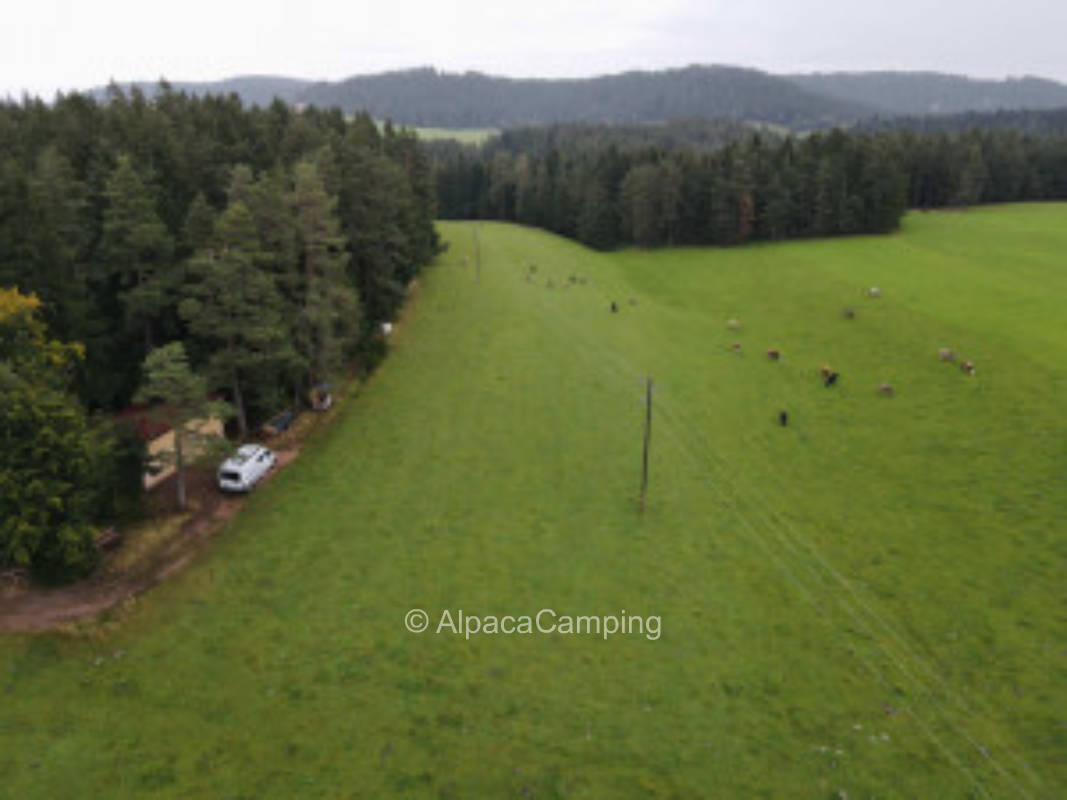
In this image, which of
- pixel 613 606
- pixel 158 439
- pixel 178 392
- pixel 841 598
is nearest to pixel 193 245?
pixel 158 439

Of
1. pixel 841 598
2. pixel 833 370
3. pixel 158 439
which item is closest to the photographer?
pixel 841 598

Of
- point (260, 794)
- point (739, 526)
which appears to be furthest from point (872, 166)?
point (260, 794)

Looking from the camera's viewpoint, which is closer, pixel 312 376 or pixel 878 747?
pixel 878 747

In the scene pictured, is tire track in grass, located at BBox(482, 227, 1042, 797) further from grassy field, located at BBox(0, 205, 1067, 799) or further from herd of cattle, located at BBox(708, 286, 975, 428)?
herd of cattle, located at BBox(708, 286, 975, 428)

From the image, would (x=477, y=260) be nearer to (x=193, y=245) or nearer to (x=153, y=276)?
(x=153, y=276)

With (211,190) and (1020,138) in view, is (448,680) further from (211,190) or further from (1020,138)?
(1020,138)
